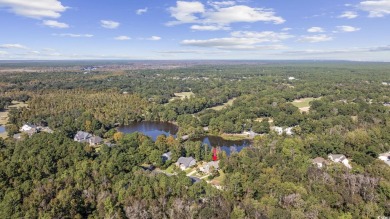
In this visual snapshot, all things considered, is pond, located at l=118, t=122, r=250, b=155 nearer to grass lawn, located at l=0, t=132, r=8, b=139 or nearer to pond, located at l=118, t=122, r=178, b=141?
pond, located at l=118, t=122, r=178, b=141

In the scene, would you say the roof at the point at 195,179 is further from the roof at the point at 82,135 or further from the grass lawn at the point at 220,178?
the roof at the point at 82,135

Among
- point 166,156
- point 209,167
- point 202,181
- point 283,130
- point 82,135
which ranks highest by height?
point 202,181

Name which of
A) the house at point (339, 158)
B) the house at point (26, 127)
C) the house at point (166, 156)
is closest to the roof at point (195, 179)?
the house at point (166, 156)

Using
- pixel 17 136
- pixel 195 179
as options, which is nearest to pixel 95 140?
pixel 17 136

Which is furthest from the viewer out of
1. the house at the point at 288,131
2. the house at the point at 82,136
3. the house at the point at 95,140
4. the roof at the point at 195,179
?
the house at the point at 288,131

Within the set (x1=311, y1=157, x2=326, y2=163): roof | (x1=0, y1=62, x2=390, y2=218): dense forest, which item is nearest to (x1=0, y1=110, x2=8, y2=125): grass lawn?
(x1=0, y1=62, x2=390, y2=218): dense forest

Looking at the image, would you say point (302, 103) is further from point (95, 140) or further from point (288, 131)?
point (95, 140)

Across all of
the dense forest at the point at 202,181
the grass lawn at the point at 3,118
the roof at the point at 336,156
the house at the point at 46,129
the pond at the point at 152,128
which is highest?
the dense forest at the point at 202,181
